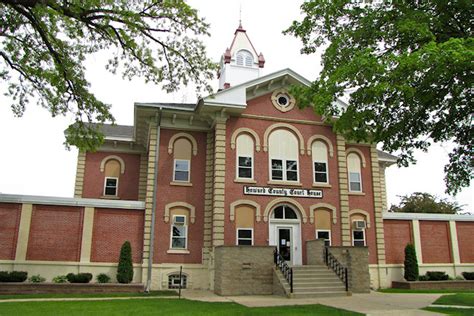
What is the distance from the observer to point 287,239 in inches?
886

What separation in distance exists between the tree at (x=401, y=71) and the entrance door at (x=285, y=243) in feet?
24.9

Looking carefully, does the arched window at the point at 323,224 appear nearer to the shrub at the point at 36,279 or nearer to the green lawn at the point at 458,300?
the green lawn at the point at 458,300

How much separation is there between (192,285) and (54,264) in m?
6.62

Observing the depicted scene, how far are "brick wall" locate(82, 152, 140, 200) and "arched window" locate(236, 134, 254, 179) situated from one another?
7.99 meters

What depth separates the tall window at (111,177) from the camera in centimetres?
2706

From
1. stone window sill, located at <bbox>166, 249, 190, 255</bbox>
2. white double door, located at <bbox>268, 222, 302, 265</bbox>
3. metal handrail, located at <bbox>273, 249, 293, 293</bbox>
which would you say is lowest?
metal handrail, located at <bbox>273, 249, 293, 293</bbox>

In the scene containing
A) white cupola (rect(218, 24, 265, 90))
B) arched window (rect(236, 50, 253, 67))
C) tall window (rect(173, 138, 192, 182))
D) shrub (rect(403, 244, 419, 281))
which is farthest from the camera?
arched window (rect(236, 50, 253, 67))

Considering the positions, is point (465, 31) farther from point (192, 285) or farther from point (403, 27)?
point (192, 285)

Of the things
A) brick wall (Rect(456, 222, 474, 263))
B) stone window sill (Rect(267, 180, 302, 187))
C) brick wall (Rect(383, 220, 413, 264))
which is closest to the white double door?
stone window sill (Rect(267, 180, 302, 187))

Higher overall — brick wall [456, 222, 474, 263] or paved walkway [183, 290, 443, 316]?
brick wall [456, 222, 474, 263]

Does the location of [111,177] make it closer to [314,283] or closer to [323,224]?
[323,224]

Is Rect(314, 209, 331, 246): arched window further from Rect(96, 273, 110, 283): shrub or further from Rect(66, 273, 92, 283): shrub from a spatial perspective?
Rect(66, 273, 92, 283): shrub

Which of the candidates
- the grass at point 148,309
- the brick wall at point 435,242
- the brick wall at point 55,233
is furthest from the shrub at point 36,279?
the brick wall at point 435,242

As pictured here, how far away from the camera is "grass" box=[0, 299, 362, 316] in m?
12.8
